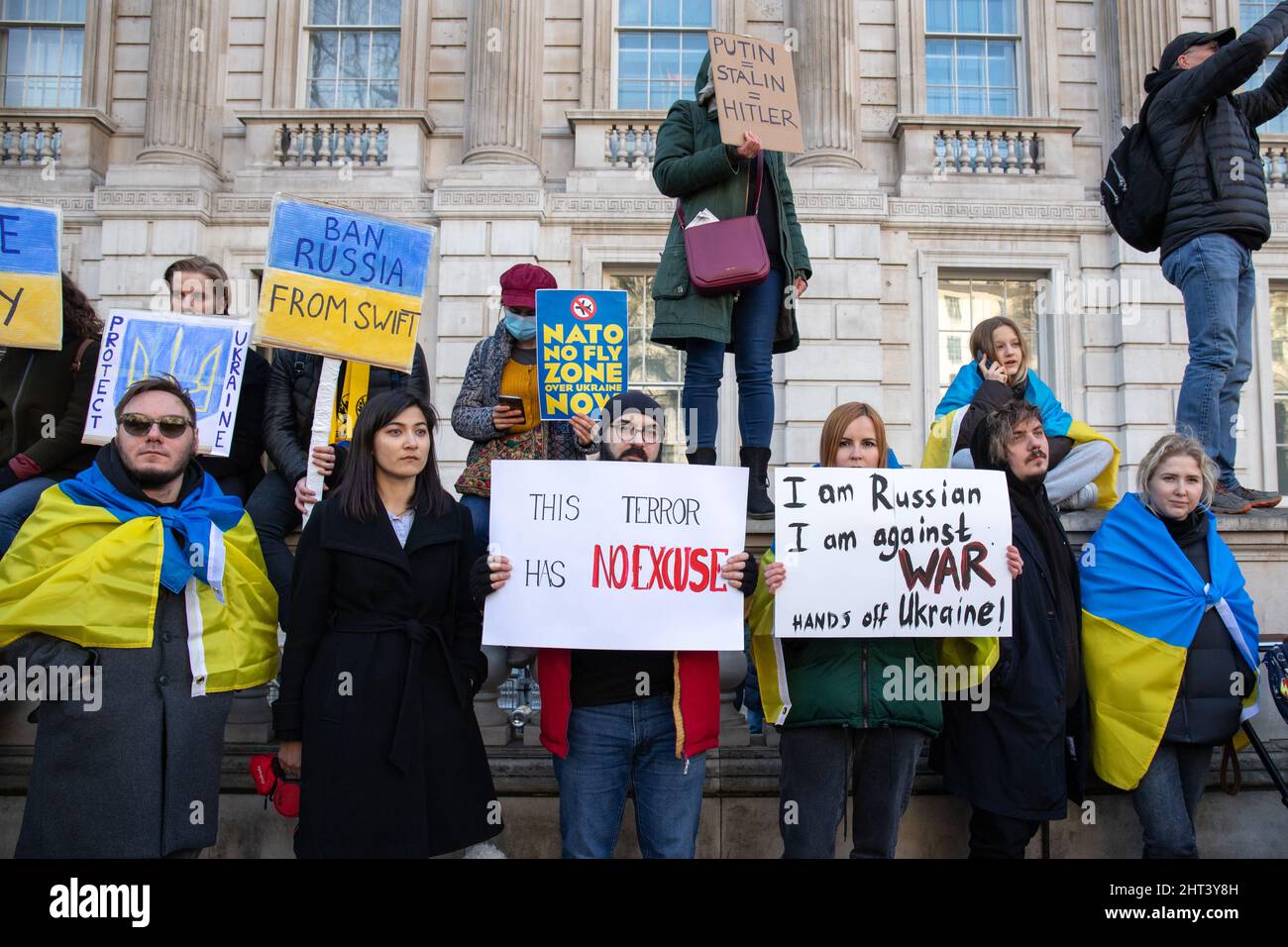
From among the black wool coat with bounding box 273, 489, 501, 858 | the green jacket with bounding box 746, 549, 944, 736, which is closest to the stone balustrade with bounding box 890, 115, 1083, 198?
the green jacket with bounding box 746, 549, 944, 736

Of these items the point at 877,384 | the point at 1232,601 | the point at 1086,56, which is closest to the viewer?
the point at 1232,601

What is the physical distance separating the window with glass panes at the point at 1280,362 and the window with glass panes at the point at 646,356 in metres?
7.49

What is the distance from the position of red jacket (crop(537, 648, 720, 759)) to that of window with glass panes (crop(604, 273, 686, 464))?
860 centimetres

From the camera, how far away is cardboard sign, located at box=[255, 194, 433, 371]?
169 inches

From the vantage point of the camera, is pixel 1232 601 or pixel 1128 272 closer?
pixel 1232 601

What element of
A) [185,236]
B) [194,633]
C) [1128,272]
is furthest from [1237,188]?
[185,236]

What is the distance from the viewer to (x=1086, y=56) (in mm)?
12852

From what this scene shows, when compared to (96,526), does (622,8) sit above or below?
above

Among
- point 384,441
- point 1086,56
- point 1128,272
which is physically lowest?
point 384,441

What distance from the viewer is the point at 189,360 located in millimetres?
4594

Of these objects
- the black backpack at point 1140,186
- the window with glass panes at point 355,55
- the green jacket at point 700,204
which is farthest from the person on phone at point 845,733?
the window with glass panes at point 355,55

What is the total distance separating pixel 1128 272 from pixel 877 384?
337 cm

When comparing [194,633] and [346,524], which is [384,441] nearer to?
[346,524]
